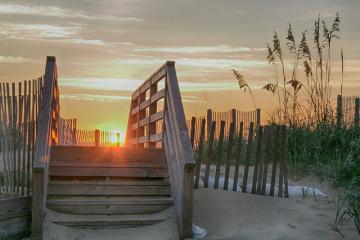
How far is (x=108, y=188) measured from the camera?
8.88 m

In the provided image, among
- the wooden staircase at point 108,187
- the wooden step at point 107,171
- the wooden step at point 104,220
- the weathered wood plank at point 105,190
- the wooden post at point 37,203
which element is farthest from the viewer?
the wooden step at point 107,171

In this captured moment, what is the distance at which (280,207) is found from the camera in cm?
905

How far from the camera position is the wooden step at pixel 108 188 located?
8.74m

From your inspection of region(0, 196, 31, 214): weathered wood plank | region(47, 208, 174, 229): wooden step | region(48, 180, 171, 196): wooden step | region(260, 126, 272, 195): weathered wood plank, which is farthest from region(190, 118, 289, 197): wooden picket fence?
region(0, 196, 31, 214): weathered wood plank

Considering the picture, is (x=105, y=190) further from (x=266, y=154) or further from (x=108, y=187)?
(x=266, y=154)

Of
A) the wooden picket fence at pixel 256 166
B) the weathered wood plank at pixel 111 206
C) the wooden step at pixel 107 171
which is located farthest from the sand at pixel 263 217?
the wooden step at pixel 107 171

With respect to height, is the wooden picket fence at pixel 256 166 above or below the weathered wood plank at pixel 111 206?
above

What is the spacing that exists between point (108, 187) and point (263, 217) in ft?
7.33

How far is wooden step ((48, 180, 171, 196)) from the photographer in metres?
8.74

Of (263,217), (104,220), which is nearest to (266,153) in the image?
(263,217)

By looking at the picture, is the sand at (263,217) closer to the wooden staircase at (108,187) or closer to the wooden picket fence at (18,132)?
the wooden staircase at (108,187)

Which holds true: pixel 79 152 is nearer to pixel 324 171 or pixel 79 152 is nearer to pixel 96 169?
pixel 96 169

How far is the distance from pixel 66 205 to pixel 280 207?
10.1ft

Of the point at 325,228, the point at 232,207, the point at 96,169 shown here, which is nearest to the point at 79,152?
the point at 96,169
